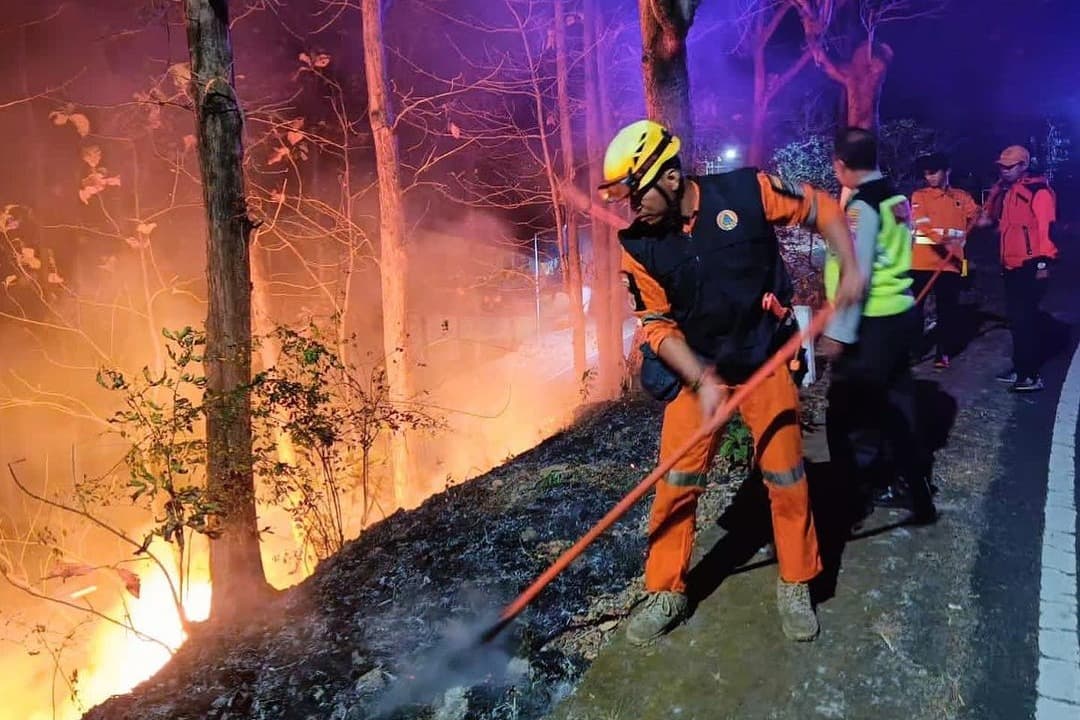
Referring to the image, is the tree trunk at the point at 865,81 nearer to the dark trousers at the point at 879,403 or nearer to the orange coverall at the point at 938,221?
the orange coverall at the point at 938,221

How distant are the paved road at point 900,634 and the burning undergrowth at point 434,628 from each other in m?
0.31

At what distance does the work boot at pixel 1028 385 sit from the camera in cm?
677

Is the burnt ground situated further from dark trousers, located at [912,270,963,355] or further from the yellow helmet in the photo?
dark trousers, located at [912,270,963,355]

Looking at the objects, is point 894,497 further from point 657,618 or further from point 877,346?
point 657,618

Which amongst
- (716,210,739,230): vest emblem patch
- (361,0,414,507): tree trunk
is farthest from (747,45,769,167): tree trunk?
(716,210,739,230): vest emblem patch

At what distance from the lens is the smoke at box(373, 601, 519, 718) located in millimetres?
3152

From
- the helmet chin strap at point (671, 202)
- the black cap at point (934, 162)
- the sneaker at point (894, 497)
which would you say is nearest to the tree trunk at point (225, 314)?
the helmet chin strap at point (671, 202)

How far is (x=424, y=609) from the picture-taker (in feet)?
12.8

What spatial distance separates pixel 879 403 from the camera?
417 cm

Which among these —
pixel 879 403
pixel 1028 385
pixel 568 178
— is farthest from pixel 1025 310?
pixel 568 178

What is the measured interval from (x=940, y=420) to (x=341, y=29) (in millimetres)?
15134

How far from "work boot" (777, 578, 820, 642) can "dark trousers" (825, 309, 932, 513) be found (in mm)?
1257

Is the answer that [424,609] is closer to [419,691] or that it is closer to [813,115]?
[419,691]

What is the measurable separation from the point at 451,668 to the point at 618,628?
31.4 inches
